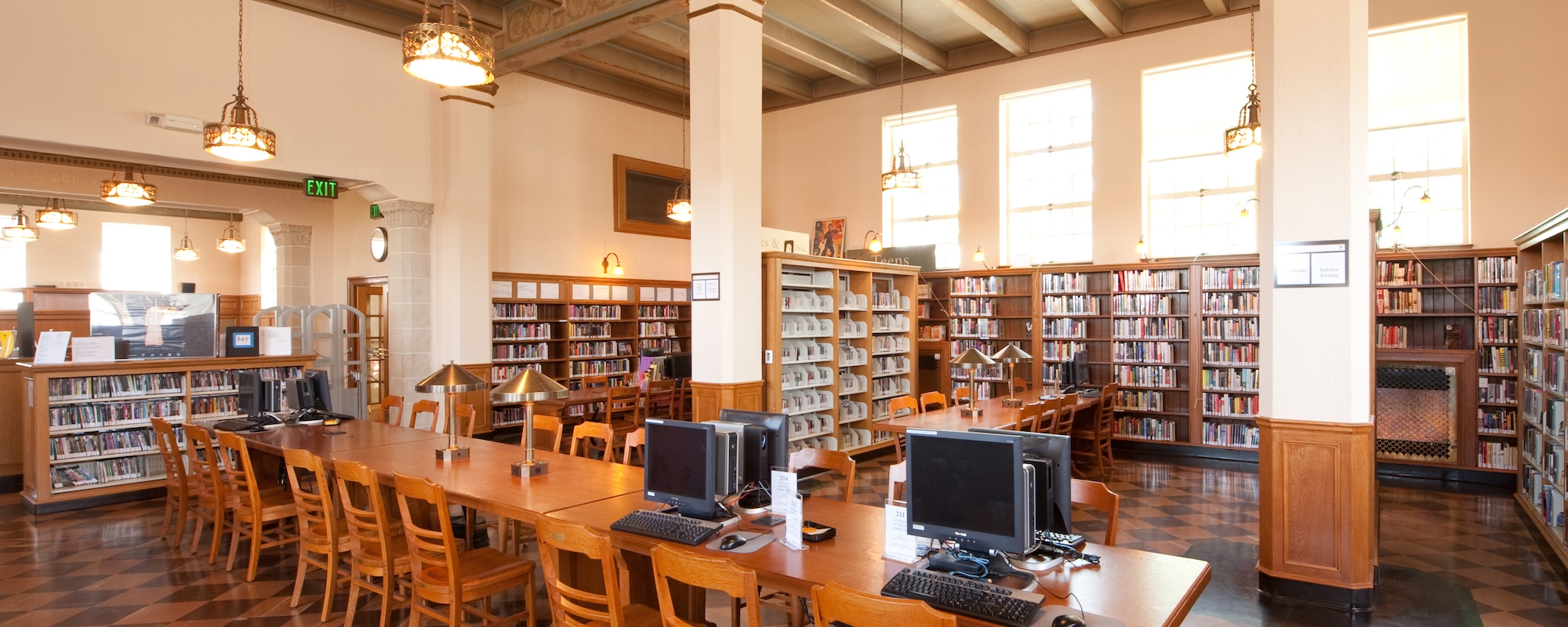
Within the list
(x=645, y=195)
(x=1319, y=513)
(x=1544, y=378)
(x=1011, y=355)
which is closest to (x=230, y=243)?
(x=645, y=195)

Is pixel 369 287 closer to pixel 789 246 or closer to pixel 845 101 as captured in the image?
pixel 789 246

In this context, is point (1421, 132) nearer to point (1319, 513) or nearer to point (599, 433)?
point (1319, 513)

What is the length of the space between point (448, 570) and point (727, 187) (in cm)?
400

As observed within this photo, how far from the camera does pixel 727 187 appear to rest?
6.54m

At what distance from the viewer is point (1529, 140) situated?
755 centimetres

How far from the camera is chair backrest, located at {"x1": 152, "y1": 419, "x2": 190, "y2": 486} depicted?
518 centimetres

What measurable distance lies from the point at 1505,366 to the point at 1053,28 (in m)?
6.13

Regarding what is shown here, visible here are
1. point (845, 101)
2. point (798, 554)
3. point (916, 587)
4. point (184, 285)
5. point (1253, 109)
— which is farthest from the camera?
point (184, 285)

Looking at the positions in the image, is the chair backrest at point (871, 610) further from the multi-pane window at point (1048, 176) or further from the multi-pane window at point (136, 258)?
the multi-pane window at point (136, 258)

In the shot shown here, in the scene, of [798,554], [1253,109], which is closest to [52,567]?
[798,554]

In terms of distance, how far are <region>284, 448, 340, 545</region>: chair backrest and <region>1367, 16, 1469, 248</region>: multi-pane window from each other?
9.56 metres

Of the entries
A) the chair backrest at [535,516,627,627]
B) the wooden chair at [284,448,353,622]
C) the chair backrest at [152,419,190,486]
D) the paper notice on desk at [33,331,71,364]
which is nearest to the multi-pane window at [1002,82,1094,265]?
the wooden chair at [284,448,353,622]

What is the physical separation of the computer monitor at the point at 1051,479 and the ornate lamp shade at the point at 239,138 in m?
5.24

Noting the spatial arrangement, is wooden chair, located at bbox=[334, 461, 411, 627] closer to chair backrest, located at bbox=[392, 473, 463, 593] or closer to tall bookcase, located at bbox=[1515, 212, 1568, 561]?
chair backrest, located at bbox=[392, 473, 463, 593]
